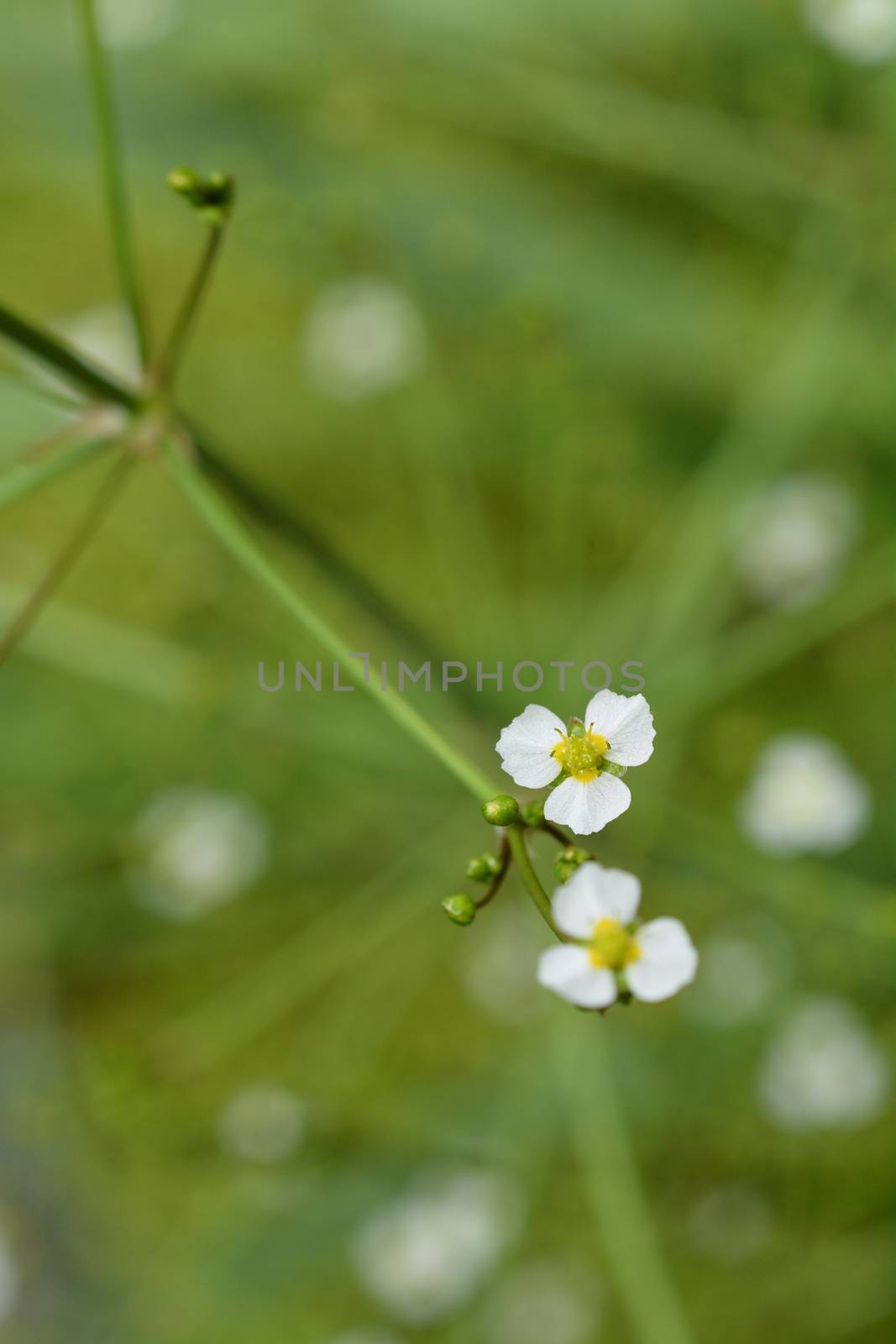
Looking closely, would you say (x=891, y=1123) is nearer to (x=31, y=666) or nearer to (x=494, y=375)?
(x=494, y=375)

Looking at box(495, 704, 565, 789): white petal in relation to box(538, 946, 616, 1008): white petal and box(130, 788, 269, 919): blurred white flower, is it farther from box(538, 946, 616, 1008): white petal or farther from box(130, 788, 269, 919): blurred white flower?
box(130, 788, 269, 919): blurred white flower

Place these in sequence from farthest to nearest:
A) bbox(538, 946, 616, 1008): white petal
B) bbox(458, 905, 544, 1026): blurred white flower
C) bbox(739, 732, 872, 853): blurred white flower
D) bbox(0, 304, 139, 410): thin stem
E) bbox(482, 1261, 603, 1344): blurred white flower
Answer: bbox(458, 905, 544, 1026): blurred white flower, bbox(482, 1261, 603, 1344): blurred white flower, bbox(739, 732, 872, 853): blurred white flower, bbox(0, 304, 139, 410): thin stem, bbox(538, 946, 616, 1008): white petal

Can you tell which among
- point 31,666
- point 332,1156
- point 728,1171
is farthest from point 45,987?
point 728,1171

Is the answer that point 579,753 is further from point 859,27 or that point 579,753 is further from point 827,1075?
point 859,27

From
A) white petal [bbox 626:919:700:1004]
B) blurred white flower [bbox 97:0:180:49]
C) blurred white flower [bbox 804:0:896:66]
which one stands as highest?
blurred white flower [bbox 804:0:896:66]

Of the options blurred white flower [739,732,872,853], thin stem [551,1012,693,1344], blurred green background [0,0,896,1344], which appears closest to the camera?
thin stem [551,1012,693,1344]

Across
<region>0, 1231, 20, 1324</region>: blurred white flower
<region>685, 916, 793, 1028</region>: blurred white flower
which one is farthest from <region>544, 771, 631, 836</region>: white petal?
<region>0, 1231, 20, 1324</region>: blurred white flower

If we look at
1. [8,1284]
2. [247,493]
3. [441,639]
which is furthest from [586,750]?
[8,1284]
